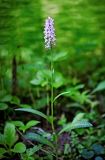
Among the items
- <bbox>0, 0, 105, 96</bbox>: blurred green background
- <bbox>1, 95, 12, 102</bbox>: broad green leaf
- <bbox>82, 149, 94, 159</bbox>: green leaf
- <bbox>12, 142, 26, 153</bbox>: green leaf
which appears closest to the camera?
<bbox>12, 142, 26, 153</bbox>: green leaf

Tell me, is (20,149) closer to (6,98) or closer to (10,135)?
(10,135)

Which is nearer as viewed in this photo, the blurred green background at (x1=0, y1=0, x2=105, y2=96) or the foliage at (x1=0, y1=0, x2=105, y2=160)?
the foliage at (x1=0, y1=0, x2=105, y2=160)

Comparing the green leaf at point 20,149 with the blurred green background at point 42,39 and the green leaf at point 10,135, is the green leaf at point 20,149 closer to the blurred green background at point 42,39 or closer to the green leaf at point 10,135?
the green leaf at point 10,135

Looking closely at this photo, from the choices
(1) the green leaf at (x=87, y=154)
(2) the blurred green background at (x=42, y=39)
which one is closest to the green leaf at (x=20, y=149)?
(1) the green leaf at (x=87, y=154)

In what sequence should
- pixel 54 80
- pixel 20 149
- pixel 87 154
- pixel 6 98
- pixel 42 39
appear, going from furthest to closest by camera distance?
pixel 42 39 → pixel 54 80 → pixel 6 98 → pixel 87 154 → pixel 20 149

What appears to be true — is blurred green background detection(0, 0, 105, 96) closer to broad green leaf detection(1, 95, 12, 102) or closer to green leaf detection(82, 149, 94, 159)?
broad green leaf detection(1, 95, 12, 102)

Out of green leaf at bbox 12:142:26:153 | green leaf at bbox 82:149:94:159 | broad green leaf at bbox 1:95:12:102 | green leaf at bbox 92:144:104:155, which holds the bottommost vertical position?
green leaf at bbox 82:149:94:159

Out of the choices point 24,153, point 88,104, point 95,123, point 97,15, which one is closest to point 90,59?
point 97,15

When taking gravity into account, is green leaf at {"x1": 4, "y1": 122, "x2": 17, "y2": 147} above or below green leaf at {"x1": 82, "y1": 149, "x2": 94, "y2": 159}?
above

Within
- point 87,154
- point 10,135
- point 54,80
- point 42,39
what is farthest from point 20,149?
point 42,39

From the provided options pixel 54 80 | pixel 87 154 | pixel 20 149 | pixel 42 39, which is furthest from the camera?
pixel 42 39

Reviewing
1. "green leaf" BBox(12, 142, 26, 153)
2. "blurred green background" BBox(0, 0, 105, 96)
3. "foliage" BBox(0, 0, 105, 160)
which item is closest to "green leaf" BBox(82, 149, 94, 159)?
"foliage" BBox(0, 0, 105, 160)
